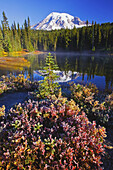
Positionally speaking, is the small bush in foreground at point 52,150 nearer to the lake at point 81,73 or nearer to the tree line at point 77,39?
the lake at point 81,73

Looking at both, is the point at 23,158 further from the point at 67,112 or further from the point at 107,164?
the point at 107,164

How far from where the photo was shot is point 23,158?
98.8 inches

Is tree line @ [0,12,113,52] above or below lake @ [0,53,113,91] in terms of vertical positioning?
above

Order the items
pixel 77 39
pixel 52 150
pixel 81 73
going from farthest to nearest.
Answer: pixel 77 39, pixel 81 73, pixel 52 150

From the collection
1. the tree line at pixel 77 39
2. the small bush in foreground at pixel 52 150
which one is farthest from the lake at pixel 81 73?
the tree line at pixel 77 39

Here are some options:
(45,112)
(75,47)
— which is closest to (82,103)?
(45,112)

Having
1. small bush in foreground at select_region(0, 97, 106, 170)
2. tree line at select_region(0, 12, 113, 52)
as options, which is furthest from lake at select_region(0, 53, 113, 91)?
tree line at select_region(0, 12, 113, 52)

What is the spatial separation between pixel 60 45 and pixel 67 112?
104m

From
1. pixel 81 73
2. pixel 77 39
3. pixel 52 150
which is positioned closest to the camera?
pixel 52 150

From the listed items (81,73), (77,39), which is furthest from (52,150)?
(77,39)

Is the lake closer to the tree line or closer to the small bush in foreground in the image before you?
the small bush in foreground

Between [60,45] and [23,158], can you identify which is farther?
[60,45]

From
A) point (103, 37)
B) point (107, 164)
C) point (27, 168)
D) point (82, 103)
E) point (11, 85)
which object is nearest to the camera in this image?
point (27, 168)

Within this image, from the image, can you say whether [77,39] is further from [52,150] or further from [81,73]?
[52,150]
